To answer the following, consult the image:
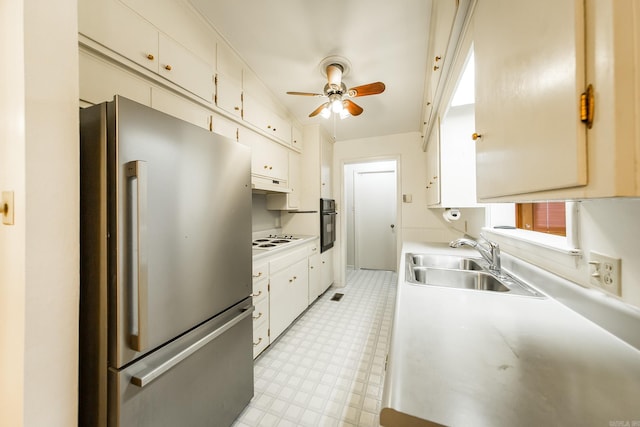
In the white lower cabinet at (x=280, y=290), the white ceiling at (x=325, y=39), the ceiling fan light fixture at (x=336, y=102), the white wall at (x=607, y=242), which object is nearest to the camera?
the white wall at (x=607, y=242)

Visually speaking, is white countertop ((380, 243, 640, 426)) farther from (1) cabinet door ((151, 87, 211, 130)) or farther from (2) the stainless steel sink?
(1) cabinet door ((151, 87, 211, 130))

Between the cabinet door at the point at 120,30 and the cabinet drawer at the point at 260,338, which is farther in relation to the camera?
the cabinet drawer at the point at 260,338

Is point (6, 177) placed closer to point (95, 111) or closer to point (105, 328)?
point (95, 111)

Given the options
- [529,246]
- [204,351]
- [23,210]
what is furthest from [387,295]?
[23,210]

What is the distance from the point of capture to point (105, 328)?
→ 29.5 inches

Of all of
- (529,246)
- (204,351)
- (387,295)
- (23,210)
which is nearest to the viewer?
(23,210)

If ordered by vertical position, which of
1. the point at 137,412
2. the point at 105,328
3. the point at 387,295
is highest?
the point at 105,328

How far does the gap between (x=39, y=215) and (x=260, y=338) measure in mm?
1495

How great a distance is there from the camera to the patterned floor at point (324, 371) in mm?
1303

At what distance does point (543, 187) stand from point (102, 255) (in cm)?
122

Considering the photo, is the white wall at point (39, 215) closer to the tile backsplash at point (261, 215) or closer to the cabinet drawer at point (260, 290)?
the cabinet drawer at point (260, 290)

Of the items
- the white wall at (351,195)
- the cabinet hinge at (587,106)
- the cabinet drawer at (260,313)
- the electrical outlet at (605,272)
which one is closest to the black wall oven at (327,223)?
the white wall at (351,195)

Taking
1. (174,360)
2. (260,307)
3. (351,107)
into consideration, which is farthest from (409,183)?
(174,360)

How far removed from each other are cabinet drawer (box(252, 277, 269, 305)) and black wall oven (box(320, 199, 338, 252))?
1.26 metres
